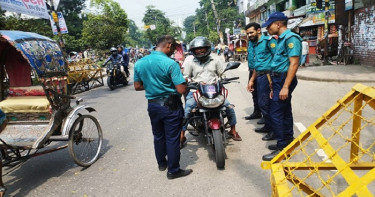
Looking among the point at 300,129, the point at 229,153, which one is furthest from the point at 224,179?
the point at 300,129

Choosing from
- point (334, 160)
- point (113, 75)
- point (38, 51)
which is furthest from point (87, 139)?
point (113, 75)

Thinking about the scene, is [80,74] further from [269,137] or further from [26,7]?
[269,137]

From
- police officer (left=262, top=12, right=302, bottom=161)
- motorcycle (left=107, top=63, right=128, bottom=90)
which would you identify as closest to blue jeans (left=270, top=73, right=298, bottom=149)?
police officer (left=262, top=12, right=302, bottom=161)

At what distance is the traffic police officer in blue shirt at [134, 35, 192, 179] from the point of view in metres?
3.05

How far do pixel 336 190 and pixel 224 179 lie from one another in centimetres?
116

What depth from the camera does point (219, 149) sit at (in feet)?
10.9

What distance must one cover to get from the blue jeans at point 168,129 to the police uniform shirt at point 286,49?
1.42m

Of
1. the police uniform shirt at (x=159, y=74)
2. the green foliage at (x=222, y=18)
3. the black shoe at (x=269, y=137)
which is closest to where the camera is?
the police uniform shirt at (x=159, y=74)

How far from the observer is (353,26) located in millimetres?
11773

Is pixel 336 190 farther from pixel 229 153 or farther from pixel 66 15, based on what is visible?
pixel 66 15

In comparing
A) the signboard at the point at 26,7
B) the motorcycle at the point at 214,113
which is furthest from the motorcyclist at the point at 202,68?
the signboard at the point at 26,7

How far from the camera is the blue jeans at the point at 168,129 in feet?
10.3

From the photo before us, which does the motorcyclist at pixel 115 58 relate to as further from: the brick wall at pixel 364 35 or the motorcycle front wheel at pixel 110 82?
the brick wall at pixel 364 35

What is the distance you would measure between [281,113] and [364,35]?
961cm
